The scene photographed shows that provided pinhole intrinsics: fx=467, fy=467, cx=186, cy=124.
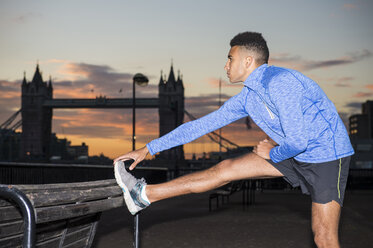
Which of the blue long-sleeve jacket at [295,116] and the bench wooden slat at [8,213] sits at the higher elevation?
the blue long-sleeve jacket at [295,116]

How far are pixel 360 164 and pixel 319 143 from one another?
7104cm

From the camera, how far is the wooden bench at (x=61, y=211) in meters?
1.74

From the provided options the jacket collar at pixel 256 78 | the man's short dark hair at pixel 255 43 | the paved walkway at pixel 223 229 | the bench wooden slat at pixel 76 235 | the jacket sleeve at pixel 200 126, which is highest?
the man's short dark hair at pixel 255 43

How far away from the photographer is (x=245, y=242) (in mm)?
6625

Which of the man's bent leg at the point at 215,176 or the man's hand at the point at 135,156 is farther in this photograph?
the man's hand at the point at 135,156

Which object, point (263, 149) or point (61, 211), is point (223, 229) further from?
point (61, 211)

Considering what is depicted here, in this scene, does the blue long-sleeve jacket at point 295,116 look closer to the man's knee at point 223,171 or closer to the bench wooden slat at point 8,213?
the man's knee at point 223,171

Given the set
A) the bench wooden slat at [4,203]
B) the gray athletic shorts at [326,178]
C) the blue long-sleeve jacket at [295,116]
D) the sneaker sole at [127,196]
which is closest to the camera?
the bench wooden slat at [4,203]

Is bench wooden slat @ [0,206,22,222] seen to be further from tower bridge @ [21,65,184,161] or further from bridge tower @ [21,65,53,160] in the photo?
bridge tower @ [21,65,53,160]

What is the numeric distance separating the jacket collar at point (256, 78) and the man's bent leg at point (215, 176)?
19.5 inches

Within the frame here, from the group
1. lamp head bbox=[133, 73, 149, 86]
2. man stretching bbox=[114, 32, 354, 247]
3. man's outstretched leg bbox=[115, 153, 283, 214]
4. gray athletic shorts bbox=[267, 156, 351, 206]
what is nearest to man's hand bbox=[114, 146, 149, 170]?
man stretching bbox=[114, 32, 354, 247]

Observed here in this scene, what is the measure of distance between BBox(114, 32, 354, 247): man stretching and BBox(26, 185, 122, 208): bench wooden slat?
430mm

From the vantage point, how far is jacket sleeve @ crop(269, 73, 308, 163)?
268 centimetres

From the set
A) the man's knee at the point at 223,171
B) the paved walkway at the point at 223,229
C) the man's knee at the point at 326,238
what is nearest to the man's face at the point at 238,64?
the man's knee at the point at 223,171
